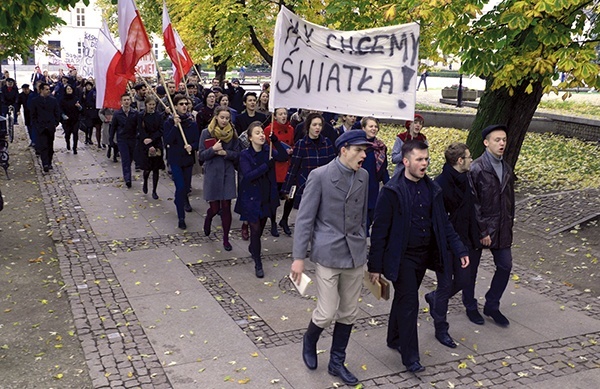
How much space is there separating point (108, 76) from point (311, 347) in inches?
271

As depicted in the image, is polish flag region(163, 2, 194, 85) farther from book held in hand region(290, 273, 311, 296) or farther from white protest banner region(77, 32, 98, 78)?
white protest banner region(77, 32, 98, 78)

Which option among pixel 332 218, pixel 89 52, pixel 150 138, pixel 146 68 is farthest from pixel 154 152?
pixel 89 52

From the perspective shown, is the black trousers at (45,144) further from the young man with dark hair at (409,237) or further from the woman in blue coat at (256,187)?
the young man with dark hair at (409,237)

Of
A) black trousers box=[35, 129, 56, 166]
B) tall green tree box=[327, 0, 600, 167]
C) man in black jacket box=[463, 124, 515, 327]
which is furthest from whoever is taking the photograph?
black trousers box=[35, 129, 56, 166]

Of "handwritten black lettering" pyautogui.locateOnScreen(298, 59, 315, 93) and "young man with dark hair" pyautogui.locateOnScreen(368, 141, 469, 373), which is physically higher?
"handwritten black lettering" pyautogui.locateOnScreen(298, 59, 315, 93)

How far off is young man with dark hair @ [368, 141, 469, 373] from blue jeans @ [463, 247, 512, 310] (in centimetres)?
117

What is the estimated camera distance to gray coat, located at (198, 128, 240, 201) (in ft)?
31.1

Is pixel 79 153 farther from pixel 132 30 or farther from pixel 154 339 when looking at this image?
pixel 154 339

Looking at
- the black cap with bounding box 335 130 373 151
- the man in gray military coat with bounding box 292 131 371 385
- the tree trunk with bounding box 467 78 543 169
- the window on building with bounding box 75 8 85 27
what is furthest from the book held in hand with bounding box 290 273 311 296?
the window on building with bounding box 75 8 85 27

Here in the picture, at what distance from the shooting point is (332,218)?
221 inches

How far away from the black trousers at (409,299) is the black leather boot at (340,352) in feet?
1.44

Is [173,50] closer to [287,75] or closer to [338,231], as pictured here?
[287,75]

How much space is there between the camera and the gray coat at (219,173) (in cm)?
948

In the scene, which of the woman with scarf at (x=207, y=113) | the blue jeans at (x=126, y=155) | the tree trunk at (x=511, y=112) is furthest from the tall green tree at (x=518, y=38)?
the blue jeans at (x=126, y=155)
